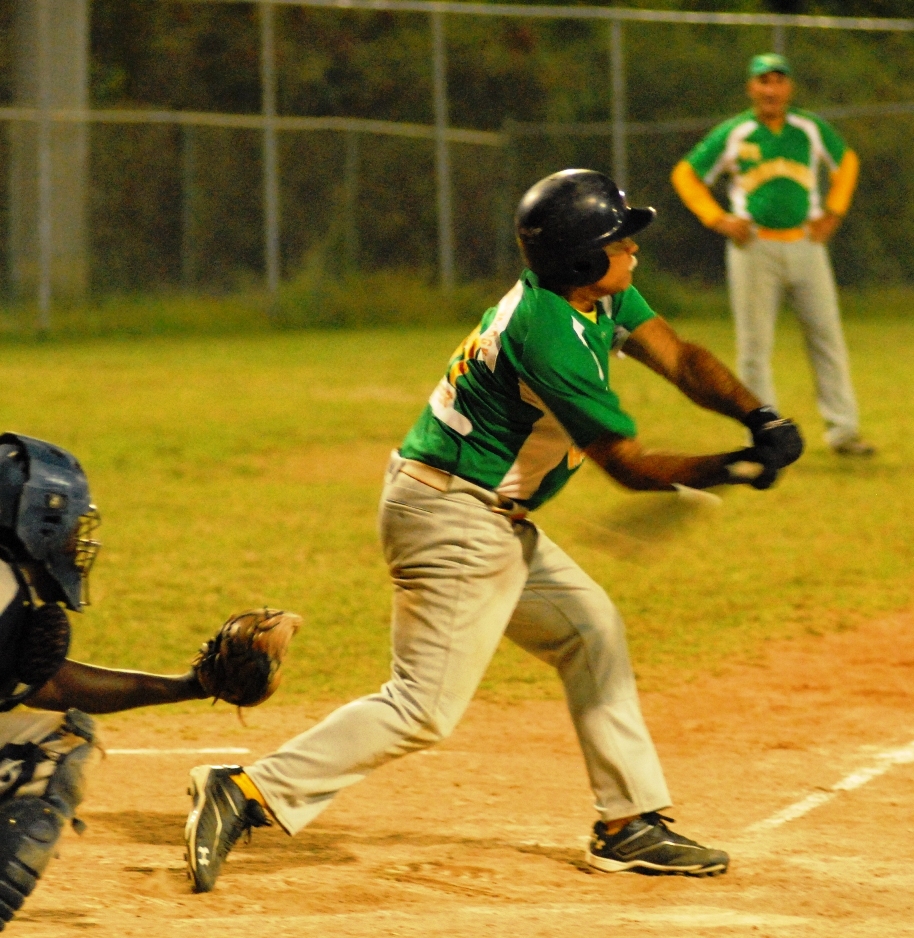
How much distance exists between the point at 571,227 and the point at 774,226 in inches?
261

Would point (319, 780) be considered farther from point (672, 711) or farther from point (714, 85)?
point (714, 85)

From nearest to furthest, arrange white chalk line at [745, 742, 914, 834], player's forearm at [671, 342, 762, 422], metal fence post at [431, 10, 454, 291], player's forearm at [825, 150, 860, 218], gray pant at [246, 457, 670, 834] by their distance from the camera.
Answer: gray pant at [246, 457, 670, 834] → player's forearm at [671, 342, 762, 422] → white chalk line at [745, 742, 914, 834] → player's forearm at [825, 150, 860, 218] → metal fence post at [431, 10, 454, 291]

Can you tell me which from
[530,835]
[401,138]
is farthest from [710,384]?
[401,138]

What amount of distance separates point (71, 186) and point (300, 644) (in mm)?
12967

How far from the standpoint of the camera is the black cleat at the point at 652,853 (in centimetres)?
423

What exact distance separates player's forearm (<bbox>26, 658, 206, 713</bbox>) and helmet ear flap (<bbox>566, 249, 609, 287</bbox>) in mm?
1455

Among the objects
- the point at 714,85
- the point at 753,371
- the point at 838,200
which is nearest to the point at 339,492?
the point at 753,371

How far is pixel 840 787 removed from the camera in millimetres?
5047

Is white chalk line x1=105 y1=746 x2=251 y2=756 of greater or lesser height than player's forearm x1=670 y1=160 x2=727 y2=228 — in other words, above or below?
below

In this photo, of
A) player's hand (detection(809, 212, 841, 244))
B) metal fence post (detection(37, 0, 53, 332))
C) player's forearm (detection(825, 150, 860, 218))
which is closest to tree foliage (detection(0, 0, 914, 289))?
metal fence post (detection(37, 0, 53, 332))

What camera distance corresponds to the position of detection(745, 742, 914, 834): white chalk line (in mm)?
4727

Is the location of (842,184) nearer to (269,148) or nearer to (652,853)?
(652,853)

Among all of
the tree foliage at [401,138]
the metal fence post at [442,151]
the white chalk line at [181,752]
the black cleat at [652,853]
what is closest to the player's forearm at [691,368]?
the black cleat at [652,853]

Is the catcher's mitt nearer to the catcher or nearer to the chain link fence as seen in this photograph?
the catcher
